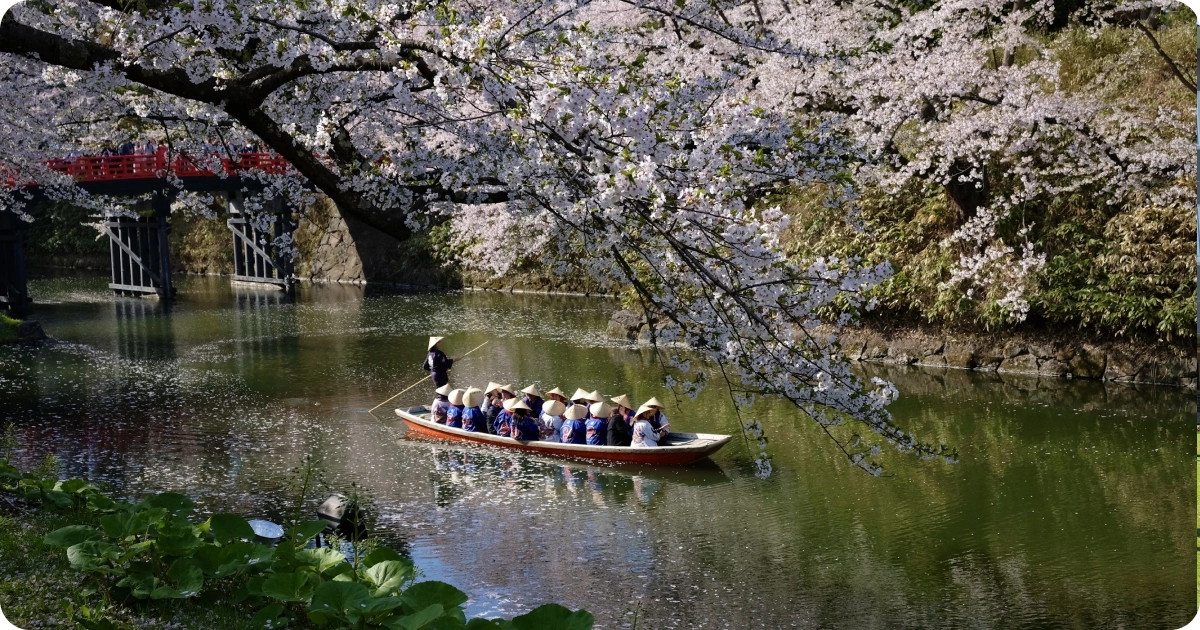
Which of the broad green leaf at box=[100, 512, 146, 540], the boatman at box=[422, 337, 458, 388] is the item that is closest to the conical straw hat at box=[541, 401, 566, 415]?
the boatman at box=[422, 337, 458, 388]

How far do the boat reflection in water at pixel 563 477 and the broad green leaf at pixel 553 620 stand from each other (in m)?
5.72

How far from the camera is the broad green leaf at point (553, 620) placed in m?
4.34

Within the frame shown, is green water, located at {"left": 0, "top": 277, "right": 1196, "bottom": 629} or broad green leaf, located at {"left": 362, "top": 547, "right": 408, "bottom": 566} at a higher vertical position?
broad green leaf, located at {"left": 362, "top": 547, "right": 408, "bottom": 566}

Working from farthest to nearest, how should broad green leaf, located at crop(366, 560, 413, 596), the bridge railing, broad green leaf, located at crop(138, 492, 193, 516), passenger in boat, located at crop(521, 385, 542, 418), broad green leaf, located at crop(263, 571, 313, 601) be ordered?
the bridge railing
passenger in boat, located at crop(521, 385, 542, 418)
broad green leaf, located at crop(138, 492, 193, 516)
broad green leaf, located at crop(366, 560, 413, 596)
broad green leaf, located at crop(263, 571, 313, 601)

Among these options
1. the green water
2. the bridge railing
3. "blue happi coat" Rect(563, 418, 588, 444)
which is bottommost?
the green water

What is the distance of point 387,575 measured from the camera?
5.05 m

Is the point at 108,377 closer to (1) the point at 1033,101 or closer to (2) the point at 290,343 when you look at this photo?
(2) the point at 290,343

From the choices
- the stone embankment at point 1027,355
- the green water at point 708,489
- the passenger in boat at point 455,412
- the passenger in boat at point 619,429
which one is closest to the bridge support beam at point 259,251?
the green water at point 708,489

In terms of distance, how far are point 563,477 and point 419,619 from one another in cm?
682

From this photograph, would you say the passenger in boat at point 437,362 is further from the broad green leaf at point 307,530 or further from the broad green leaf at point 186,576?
the broad green leaf at point 186,576

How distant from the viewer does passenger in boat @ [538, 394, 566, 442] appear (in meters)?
12.2

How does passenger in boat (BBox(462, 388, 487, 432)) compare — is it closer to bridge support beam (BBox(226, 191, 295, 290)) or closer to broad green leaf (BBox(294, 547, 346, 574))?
broad green leaf (BBox(294, 547, 346, 574))

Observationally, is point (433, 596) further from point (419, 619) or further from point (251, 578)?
point (251, 578)

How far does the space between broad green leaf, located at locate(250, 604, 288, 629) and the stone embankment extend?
500 inches
